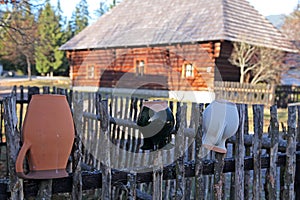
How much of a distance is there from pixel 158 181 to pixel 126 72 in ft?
68.3

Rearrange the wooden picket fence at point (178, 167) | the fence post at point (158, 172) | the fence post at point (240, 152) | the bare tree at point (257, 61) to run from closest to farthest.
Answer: the wooden picket fence at point (178, 167) → the fence post at point (158, 172) → the fence post at point (240, 152) → the bare tree at point (257, 61)

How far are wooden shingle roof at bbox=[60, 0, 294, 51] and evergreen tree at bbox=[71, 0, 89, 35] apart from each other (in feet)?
102

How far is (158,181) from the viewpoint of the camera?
2311mm

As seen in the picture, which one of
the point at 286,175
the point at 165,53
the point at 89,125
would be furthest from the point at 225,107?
the point at 165,53

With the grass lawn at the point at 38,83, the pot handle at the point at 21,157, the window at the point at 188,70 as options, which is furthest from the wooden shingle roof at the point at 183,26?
the pot handle at the point at 21,157

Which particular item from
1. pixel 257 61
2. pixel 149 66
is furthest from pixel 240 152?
pixel 149 66

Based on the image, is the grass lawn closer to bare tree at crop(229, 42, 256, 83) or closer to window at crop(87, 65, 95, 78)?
window at crop(87, 65, 95, 78)

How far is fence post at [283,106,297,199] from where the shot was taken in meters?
2.88

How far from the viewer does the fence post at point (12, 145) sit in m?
1.75

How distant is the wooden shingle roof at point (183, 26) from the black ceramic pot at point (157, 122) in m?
15.4

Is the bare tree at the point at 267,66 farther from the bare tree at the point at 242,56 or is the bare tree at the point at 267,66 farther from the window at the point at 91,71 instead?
the window at the point at 91,71

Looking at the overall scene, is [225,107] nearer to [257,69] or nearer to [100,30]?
[257,69]

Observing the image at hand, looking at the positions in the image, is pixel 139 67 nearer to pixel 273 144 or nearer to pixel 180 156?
pixel 273 144

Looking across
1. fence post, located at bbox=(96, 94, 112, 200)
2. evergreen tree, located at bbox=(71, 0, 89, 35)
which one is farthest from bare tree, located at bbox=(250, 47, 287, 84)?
evergreen tree, located at bbox=(71, 0, 89, 35)
